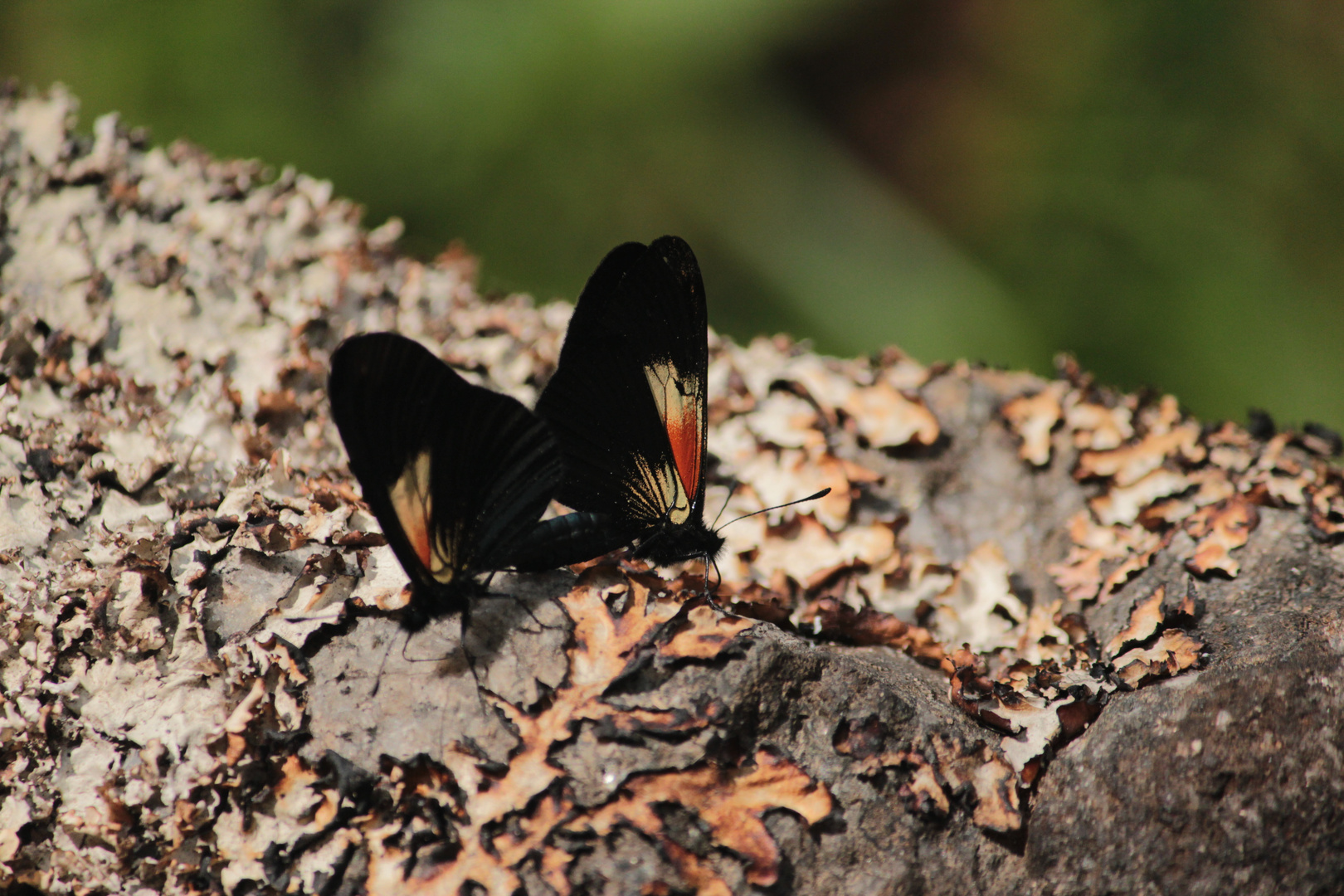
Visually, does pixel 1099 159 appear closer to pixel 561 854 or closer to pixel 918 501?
pixel 918 501

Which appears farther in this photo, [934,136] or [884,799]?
[934,136]

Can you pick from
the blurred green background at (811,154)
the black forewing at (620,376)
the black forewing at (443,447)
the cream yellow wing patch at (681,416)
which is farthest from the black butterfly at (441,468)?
the blurred green background at (811,154)

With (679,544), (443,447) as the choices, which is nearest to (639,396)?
(679,544)

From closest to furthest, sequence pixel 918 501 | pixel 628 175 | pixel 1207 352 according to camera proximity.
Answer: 1. pixel 918 501
2. pixel 1207 352
3. pixel 628 175

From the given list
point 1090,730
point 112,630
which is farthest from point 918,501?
point 112,630

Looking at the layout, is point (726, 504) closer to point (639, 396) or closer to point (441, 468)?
point (639, 396)

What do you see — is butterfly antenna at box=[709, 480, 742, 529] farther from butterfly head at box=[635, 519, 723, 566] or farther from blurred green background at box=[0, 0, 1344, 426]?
blurred green background at box=[0, 0, 1344, 426]

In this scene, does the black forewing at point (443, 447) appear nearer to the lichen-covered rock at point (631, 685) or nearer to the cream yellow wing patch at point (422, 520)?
the cream yellow wing patch at point (422, 520)

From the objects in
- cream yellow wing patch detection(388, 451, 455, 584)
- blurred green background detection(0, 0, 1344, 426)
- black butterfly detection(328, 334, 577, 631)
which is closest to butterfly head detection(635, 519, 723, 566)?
black butterfly detection(328, 334, 577, 631)
